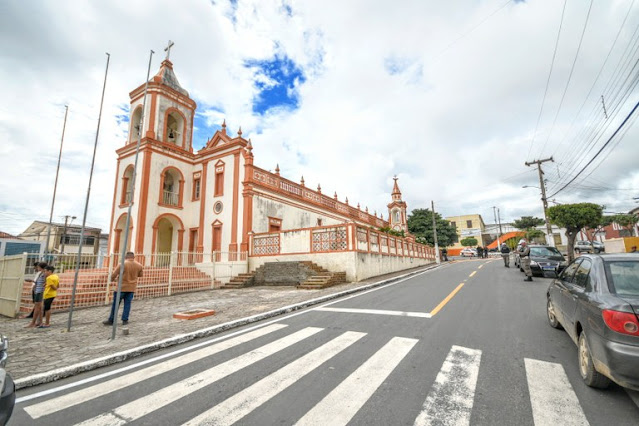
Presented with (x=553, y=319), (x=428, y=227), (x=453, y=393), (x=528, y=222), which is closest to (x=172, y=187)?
(x=453, y=393)

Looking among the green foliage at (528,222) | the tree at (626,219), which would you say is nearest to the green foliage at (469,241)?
the green foliage at (528,222)

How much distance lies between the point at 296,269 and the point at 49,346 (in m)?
9.69

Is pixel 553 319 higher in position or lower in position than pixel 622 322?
lower

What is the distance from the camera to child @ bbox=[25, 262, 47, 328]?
7164 mm

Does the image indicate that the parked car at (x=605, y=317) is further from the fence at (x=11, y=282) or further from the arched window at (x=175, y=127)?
the arched window at (x=175, y=127)

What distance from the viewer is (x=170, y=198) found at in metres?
19.0

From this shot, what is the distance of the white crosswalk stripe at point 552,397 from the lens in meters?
2.43

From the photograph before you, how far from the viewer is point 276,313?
23.5ft

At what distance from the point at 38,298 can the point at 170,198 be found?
12.4 metres

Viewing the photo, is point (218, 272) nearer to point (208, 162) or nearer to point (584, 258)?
point (208, 162)

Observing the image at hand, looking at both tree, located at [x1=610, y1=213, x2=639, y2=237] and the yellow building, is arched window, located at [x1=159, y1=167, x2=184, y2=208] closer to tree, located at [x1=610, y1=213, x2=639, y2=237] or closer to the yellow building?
tree, located at [x1=610, y1=213, x2=639, y2=237]

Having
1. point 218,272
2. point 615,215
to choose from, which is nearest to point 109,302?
point 218,272

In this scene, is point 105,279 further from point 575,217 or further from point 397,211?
point 397,211

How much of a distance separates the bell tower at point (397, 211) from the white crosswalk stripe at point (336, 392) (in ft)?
107
